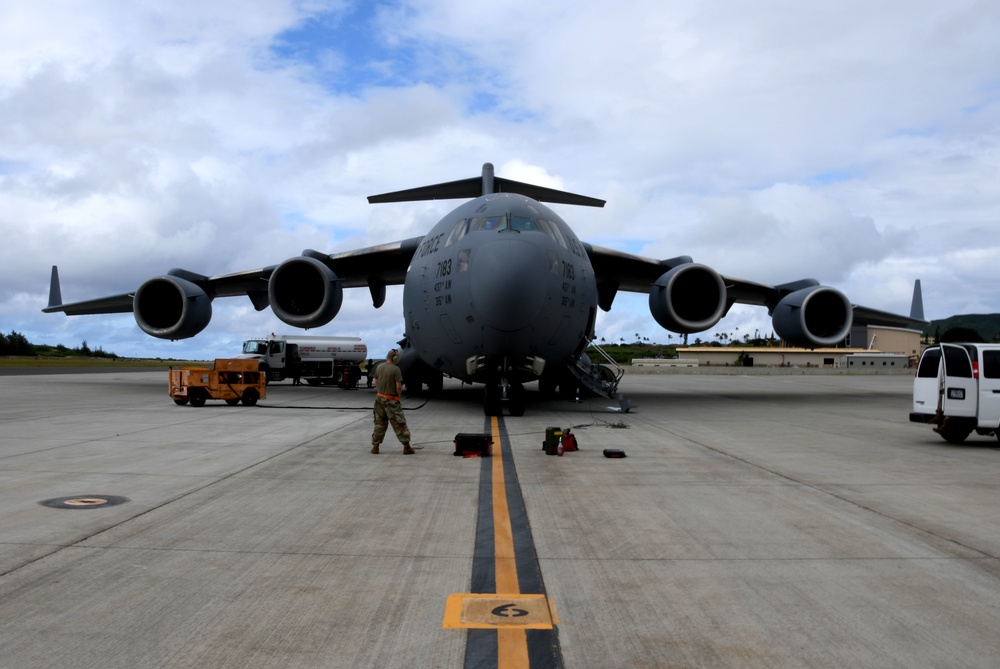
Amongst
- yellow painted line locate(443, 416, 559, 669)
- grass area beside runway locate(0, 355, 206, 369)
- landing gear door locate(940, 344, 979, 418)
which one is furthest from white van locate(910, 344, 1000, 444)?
grass area beside runway locate(0, 355, 206, 369)

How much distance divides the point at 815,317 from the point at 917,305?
6.99m

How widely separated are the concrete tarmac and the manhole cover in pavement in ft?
0.15

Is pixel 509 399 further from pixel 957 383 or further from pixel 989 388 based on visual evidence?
pixel 989 388

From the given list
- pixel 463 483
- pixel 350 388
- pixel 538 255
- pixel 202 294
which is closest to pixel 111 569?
pixel 463 483

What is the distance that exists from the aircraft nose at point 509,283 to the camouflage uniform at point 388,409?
137 inches

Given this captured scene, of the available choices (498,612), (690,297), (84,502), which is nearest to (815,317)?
(690,297)

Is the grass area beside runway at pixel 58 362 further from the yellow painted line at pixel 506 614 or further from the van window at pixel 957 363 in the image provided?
the yellow painted line at pixel 506 614

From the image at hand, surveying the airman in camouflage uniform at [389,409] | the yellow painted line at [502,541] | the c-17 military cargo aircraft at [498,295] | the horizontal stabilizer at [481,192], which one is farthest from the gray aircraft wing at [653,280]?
the yellow painted line at [502,541]

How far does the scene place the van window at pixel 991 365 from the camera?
11375mm

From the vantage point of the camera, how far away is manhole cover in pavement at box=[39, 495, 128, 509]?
6496mm

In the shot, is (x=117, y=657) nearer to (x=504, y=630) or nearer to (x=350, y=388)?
(x=504, y=630)

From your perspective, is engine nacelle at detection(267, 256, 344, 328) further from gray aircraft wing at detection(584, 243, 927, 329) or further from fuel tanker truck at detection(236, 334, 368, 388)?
fuel tanker truck at detection(236, 334, 368, 388)

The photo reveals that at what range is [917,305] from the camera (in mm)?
26266

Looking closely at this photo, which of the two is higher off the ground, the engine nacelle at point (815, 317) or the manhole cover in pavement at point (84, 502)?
the engine nacelle at point (815, 317)
